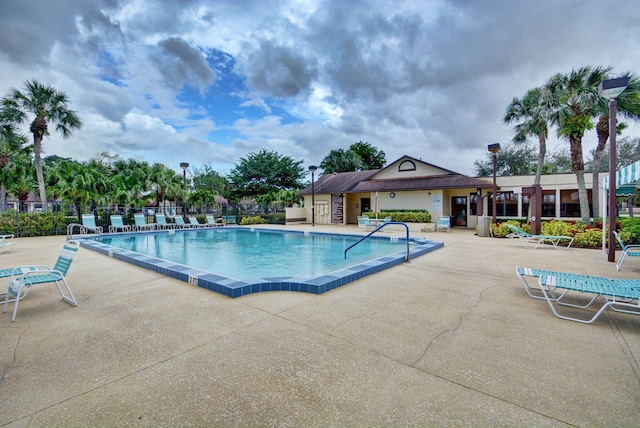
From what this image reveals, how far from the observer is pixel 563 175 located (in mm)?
17797

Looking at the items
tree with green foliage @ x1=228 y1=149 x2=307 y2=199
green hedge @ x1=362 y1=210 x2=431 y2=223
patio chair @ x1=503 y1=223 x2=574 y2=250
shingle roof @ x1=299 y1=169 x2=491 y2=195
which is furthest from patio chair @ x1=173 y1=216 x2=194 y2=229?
patio chair @ x1=503 y1=223 x2=574 y2=250

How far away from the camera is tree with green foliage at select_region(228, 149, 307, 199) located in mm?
34094

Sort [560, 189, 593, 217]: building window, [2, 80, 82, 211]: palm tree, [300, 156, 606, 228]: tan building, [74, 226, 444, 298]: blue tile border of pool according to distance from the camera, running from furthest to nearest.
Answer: [300, 156, 606, 228]: tan building
[560, 189, 593, 217]: building window
[2, 80, 82, 211]: palm tree
[74, 226, 444, 298]: blue tile border of pool

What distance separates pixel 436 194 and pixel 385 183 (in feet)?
12.5

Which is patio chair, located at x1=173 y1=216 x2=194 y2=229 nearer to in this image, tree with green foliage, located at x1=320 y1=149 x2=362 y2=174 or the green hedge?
the green hedge

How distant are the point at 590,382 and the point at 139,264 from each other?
8451 millimetres

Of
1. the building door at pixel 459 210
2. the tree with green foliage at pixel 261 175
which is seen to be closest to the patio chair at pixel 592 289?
the building door at pixel 459 210

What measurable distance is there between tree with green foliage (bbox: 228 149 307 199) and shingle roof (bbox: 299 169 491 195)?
26.0 feet

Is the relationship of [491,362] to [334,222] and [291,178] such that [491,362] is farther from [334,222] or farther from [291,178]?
[291,178]

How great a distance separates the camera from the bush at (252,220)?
24.1 meters

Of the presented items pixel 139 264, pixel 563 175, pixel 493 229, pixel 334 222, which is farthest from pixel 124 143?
pixel 563 175

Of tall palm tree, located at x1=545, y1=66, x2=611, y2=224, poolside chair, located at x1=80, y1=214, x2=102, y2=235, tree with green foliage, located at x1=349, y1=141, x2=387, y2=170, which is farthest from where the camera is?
tree with green foliage, located at x1=349, y1=141, x2=387, y2=170

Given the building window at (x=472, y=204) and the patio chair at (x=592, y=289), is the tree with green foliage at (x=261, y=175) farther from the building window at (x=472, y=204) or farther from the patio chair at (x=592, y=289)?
the patio chair at (x=592, y=289)

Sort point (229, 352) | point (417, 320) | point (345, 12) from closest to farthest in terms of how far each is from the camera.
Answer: point (229, 352) → point (417, 320) → point (345, 12)
